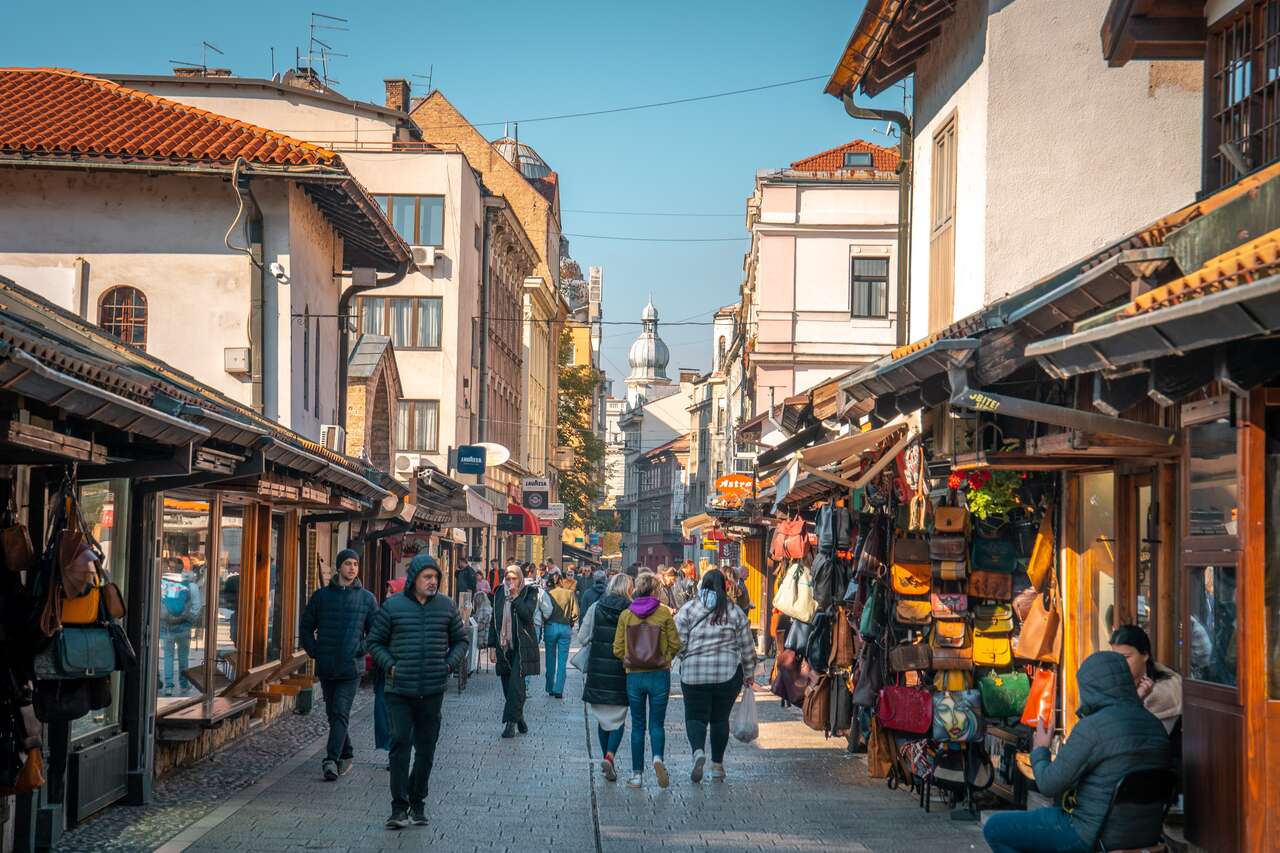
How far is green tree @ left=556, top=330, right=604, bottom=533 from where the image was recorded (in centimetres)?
7756

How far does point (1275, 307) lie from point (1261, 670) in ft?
8.39

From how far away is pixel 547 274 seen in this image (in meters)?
67.9

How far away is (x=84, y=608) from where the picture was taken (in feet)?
30.3

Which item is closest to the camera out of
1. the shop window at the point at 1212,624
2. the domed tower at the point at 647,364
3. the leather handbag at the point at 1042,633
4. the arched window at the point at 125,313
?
the shop window at the point at 1212,624

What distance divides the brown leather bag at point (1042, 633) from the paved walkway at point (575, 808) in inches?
53.0

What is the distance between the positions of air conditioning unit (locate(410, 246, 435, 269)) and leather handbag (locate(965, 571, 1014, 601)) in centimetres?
3198

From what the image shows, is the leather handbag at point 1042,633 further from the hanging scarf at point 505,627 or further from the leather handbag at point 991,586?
the hanging scarf at point 505,627

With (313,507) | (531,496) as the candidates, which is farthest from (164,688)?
(531,496)

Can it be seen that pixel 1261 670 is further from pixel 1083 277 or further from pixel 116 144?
pixel 116 144

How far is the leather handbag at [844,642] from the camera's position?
14758 mm

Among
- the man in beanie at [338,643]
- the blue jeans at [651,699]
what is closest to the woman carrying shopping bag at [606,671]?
the blue jeans at [651,699]

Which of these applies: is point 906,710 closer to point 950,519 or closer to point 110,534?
point 950,519

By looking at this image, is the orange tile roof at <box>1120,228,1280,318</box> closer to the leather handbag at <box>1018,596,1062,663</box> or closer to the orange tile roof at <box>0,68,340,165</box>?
the leather handbag at <box>1018,596,1062,663</box>

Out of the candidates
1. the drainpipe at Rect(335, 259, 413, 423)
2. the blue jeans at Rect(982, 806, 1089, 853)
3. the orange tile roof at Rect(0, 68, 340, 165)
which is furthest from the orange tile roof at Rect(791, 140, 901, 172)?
the blue jeans at Rect(982, 806, 1089, 853)
